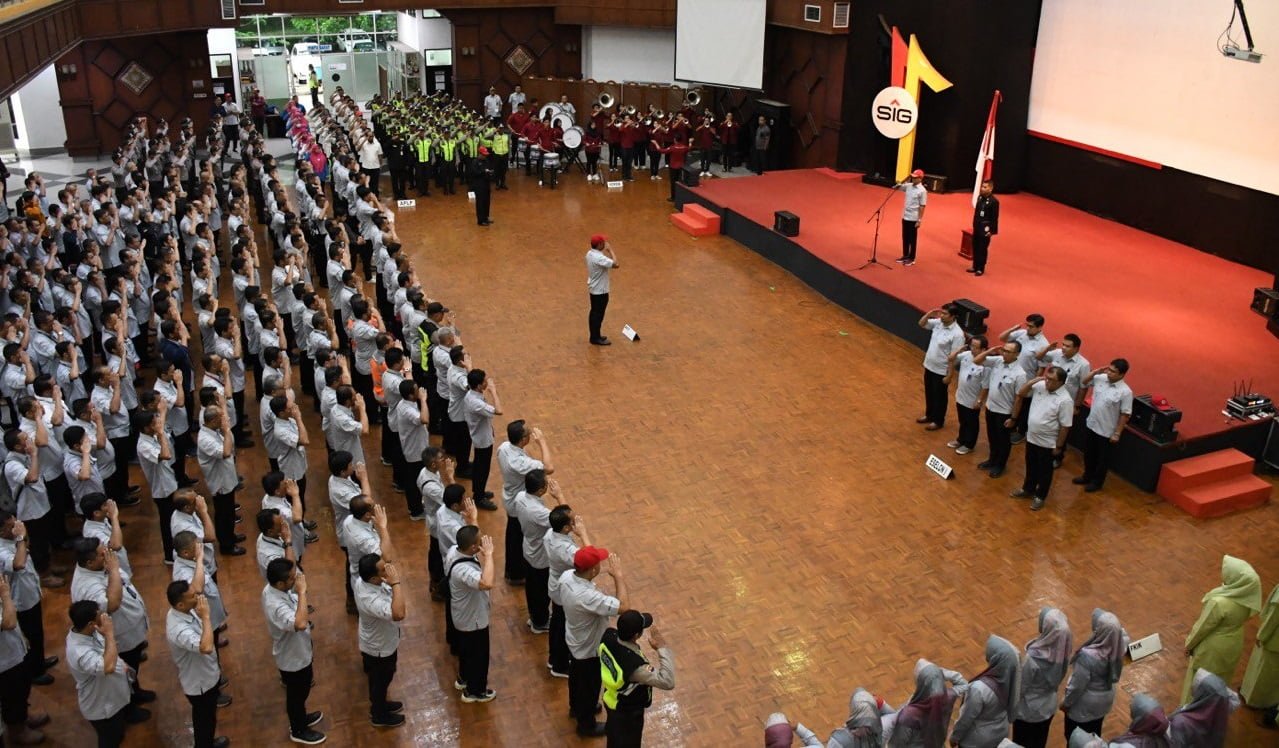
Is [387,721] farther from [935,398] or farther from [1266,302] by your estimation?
[1266,302]

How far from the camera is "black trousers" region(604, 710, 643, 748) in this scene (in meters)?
5.26

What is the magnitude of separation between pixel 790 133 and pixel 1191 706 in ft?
48.8

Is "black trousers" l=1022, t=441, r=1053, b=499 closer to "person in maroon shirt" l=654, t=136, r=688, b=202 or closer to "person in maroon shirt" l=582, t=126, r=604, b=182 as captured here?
"person in maroon shirt" l=654, t=136, r=688, b=202

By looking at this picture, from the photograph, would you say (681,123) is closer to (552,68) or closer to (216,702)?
(552,68)

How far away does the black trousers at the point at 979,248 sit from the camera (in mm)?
12320

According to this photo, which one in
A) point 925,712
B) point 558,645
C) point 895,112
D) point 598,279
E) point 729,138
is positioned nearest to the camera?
point 925,712

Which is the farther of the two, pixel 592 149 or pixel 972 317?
pixel 592 149

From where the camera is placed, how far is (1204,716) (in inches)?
191

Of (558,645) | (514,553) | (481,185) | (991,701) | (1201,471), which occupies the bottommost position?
(558,645)

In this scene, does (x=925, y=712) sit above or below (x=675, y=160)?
below

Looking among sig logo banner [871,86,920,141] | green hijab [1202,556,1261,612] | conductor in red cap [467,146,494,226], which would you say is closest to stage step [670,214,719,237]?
conductor in red cap [467,146,494,226]

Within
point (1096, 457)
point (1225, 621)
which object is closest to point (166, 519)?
point (1225, 621)

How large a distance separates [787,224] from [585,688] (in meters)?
8.95

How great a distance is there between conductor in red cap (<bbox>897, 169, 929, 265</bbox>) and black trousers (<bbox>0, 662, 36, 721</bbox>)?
9875 millimetres
